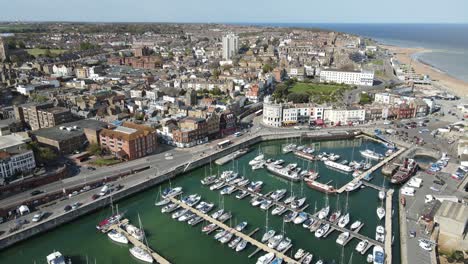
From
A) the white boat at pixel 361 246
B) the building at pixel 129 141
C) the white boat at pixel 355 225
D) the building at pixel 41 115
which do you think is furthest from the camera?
the building at pixel 41 115

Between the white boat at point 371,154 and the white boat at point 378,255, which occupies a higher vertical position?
the white boat at point 371,154

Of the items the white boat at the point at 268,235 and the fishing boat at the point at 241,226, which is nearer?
the white boat at the point at 268,235

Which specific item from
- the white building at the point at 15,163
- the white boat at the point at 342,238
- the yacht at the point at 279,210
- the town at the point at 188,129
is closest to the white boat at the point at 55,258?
the town at the point at 188,129

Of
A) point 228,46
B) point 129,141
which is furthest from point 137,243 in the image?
point 228,46

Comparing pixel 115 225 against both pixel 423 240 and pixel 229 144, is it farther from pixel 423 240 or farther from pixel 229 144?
pixel 423 240

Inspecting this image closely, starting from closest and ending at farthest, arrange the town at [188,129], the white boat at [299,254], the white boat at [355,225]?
1. the white boat at [299,254]
2. the white boat at [355,225]
3. the town at [188,129]

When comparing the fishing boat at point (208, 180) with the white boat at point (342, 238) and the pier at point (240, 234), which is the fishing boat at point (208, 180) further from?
the white boat at point (342, 238)

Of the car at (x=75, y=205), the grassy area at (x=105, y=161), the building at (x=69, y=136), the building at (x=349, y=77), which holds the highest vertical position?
the building at (x=349, y=77)

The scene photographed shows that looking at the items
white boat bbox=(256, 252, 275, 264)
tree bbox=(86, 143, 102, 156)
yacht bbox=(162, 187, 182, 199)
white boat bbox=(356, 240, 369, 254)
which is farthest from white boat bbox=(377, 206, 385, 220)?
tree bbox=(86, 143, 102, 156)
